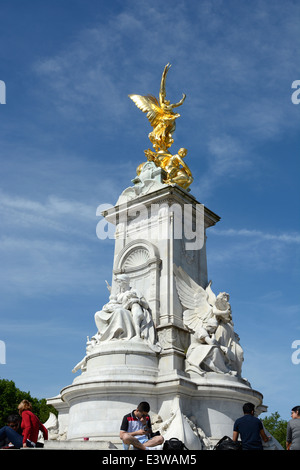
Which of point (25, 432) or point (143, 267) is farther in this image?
point (143, 267)

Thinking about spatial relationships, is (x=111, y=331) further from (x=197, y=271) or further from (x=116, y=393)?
(x=197, y=271)

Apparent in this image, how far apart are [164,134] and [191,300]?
6.66m

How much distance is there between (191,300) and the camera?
1645 centimetres

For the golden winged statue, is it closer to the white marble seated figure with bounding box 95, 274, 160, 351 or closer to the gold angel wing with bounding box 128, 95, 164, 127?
the gold angel wing with bounding box 128, 95, 164, 127

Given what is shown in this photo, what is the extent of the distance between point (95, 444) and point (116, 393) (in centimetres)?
437

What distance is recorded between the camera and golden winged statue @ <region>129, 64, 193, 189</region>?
18.7 meters

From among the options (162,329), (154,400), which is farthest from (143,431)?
(162,329)

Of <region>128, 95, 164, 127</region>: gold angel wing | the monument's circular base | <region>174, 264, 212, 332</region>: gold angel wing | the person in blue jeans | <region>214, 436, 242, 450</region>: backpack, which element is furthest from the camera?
<region>128, 95, 164, 127</region>: gold angel wing

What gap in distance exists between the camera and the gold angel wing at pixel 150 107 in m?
19.6

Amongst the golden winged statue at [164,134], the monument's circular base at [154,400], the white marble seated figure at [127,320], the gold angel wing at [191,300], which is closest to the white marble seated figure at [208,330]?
the gold angel wing at [191,300]

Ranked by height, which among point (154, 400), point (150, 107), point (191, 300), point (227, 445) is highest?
point (150, 107)

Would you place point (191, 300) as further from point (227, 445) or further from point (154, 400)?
point (227, 445)

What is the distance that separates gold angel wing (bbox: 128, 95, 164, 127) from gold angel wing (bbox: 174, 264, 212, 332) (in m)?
6.34

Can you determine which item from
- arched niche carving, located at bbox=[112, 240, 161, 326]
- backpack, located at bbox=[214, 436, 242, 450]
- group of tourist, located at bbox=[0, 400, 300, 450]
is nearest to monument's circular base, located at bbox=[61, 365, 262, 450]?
arched niche carving, located at bbox=[112, 240, 161, 326]
